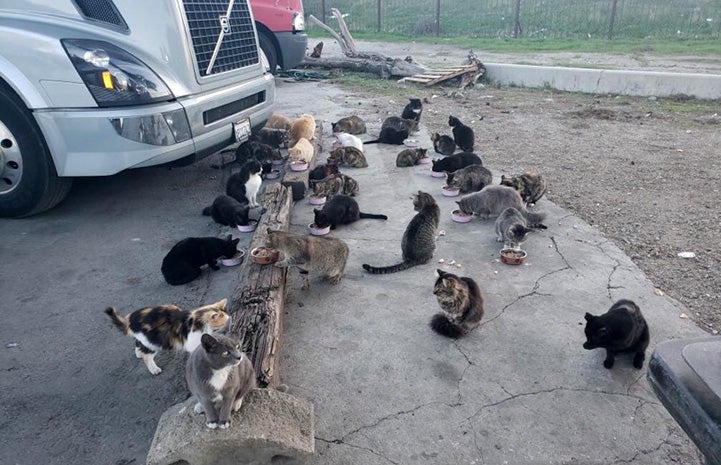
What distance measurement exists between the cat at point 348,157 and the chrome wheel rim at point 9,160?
4.09 meters

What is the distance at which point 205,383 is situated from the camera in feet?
9.14

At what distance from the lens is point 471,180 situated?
7031 millimetres

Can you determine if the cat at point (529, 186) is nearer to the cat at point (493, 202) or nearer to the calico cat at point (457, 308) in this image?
the cat at point (493, 202)

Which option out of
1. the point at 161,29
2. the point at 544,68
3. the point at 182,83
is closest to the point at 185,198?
the point at 182,83

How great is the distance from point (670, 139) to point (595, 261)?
5568 mm

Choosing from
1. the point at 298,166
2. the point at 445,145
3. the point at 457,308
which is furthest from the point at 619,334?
the point at 445,145

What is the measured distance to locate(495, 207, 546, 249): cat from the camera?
529 cm

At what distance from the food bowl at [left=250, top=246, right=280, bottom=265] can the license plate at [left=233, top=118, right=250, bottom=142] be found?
269 cm

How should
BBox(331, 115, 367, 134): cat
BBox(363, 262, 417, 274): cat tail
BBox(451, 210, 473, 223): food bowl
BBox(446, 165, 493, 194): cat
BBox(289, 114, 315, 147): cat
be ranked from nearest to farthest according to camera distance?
BBox(363, 262, 417, 274): cat tail
BBox(451, 210, 473, 223): food bowl
BBox(446, 165, 493, 194): cat
BBox(289, 114, 315, 147): cat
BBox(331, 115, 367, 134): cat

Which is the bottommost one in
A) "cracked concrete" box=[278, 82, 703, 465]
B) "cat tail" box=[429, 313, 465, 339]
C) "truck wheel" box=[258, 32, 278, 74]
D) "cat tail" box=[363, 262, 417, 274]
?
"cracked concrete" box=[278, 82, 703, 465]

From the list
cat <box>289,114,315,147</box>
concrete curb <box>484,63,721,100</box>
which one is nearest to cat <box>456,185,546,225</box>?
cat <box>289,114,315,147</box>

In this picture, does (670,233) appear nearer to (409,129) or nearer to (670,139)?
(670,139)

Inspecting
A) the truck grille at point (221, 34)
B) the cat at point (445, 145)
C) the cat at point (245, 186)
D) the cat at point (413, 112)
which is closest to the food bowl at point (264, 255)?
the cat at point (245, 186)

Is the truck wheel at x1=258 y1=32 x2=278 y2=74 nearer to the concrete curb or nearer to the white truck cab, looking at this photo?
the concrete curb
